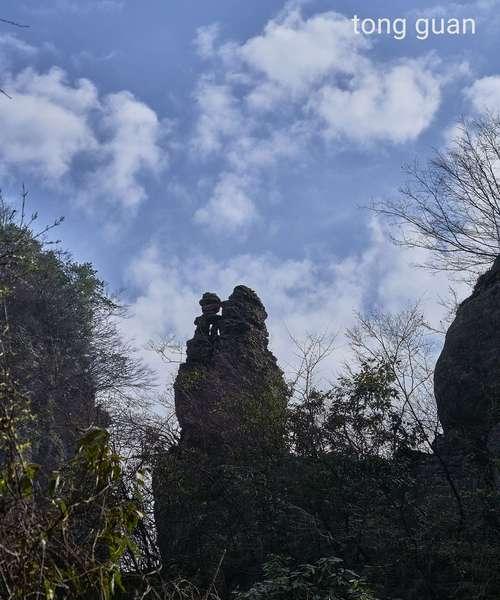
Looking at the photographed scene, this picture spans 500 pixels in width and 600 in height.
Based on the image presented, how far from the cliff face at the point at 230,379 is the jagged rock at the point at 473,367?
3.53m

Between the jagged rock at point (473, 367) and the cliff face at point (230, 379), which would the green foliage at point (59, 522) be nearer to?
the jagged rock at point (473, 367)

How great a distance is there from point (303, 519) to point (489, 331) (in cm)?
550

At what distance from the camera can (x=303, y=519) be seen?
10359mm

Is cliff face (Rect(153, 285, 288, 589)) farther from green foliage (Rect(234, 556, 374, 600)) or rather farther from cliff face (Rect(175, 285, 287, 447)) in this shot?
green foliage (Rect(234, 556, 374, 600))

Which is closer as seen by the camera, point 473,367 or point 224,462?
point 473,367

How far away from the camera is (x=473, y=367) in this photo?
41.5ft

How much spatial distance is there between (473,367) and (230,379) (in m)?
6.81

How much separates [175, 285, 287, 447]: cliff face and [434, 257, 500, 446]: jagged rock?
11.6 ft

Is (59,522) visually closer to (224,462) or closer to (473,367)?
(224,462)

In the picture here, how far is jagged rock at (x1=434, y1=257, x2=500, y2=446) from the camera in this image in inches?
463

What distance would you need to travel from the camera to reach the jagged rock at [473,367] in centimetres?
1177

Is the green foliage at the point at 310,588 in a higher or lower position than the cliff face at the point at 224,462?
lower

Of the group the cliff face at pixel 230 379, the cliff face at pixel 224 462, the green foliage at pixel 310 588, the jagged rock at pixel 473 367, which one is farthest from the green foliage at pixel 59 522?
the cliff face at pixel 230 379

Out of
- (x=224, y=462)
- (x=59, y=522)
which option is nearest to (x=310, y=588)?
(x=59, y=522)
